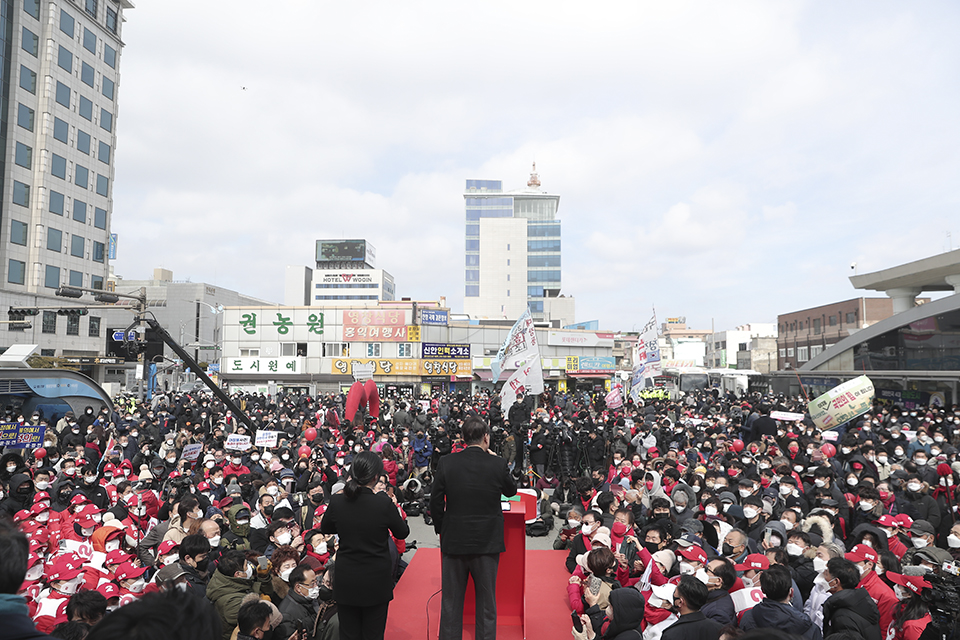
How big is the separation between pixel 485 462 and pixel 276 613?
74.5 inches

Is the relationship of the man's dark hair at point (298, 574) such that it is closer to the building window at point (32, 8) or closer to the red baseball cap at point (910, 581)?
the red baseball cap at point (910, 581)

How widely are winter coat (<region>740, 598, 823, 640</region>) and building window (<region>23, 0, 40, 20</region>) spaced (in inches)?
1913

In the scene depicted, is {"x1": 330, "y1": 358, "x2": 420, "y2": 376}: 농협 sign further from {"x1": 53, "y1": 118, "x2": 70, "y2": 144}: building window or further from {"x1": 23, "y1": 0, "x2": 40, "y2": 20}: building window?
{"x1": 23, "y1": 0, "x2": 40, "y2": 20}: building window

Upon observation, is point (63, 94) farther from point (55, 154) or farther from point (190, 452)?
point (190, 452)

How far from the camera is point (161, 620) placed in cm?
148

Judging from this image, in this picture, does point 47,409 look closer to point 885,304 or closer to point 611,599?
point 611,599

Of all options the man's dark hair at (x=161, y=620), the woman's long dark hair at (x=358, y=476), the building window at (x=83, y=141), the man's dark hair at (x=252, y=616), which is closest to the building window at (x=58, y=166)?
the building window at (x=83, y=141)

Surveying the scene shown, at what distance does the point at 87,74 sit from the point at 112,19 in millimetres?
6179

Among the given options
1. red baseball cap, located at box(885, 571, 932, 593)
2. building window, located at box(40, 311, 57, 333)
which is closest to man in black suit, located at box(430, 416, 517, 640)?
red baseball cap, located at box(885, 571, 932, 593)

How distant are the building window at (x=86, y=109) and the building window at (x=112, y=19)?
6.90m

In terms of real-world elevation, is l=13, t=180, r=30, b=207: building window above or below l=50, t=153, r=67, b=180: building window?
below

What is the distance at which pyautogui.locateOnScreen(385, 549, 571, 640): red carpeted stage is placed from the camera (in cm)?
508

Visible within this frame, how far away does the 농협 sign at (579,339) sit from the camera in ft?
152

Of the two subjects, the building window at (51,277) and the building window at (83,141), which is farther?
the building window at (83,141)
